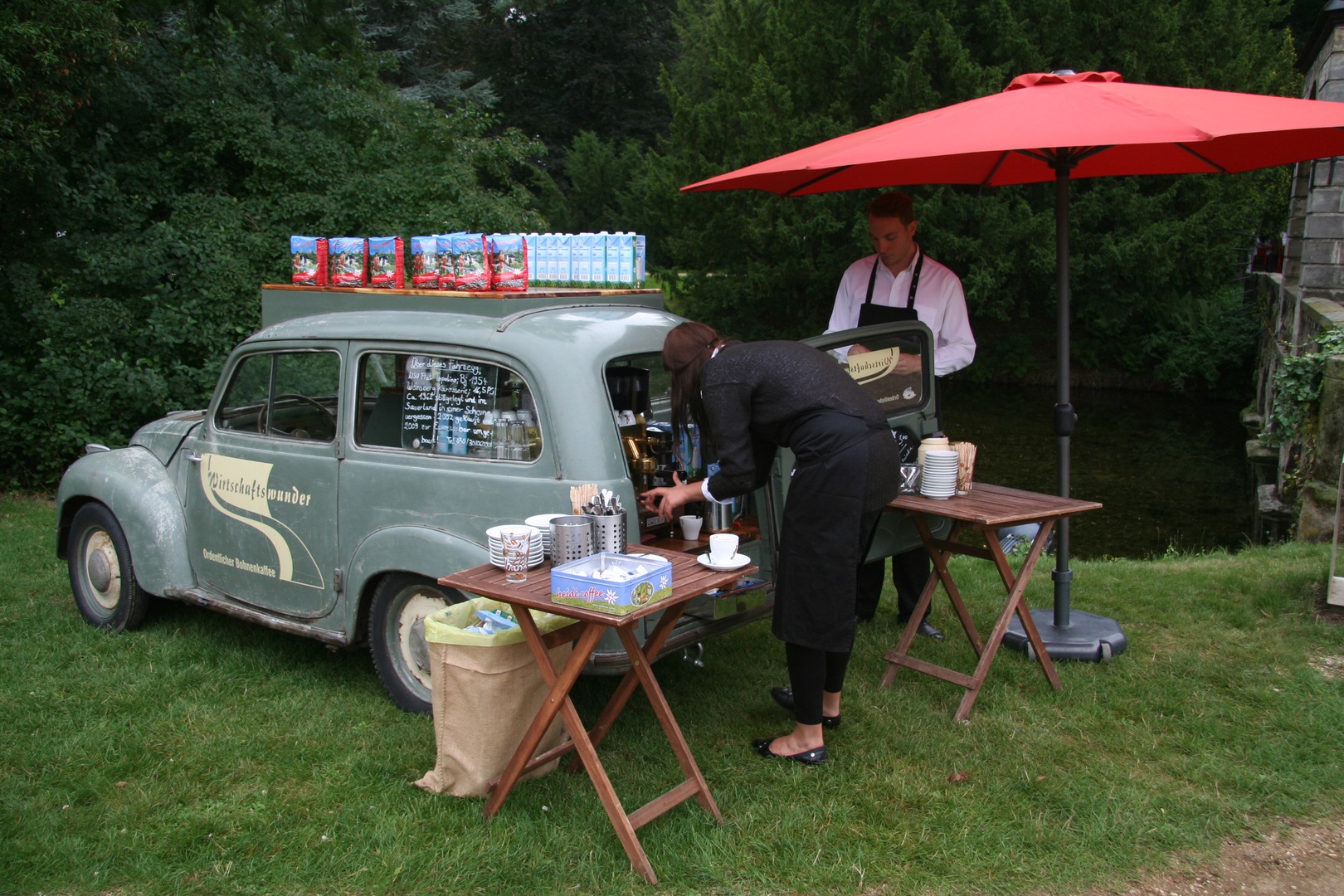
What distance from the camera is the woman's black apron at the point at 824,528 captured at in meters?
3.41

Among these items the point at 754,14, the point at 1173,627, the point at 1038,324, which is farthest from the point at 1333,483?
the point at 754,14

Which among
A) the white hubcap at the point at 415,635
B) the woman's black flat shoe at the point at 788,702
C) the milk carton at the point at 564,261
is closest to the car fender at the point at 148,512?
the white hubcap at the point at 415,635

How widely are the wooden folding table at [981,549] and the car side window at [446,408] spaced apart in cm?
159

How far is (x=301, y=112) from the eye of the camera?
38.8 feet

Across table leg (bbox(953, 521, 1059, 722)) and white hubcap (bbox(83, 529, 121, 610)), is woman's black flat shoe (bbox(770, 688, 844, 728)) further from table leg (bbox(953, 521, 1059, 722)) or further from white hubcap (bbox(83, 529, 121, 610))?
white hubcap (bbox(83, 529, 121, 610))

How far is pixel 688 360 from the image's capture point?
137 inches

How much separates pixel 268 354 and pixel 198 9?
9151 millimetres

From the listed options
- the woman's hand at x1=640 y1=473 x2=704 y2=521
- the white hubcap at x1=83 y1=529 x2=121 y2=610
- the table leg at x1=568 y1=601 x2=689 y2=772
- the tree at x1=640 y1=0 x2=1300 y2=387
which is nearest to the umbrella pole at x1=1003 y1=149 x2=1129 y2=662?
the woman's hand at x1=640 y1=473 x2=704 y2=521

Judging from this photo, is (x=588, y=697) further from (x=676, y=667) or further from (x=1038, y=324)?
(x=1038, y=324)

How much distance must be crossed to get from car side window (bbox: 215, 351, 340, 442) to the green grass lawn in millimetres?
1156

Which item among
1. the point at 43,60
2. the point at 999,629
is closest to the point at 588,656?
the point at 999,629

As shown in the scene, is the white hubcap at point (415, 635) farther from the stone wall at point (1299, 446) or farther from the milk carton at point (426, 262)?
the stone wall at point (1299, 446)

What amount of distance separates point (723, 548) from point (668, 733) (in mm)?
675

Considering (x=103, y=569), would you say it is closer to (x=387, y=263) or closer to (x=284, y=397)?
(x=284, y=397)
